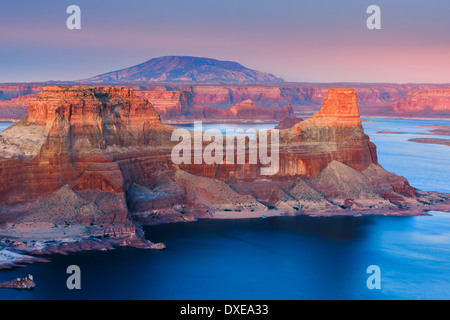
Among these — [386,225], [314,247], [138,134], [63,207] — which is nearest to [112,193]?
[63,207]

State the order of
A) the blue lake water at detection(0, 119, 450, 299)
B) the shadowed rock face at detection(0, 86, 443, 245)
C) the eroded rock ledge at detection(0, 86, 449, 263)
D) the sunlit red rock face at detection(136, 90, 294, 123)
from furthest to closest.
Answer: the sunlit red rock face at detection(136, 90, 294, 123) → the shadowed rock face at detection(0, 86, 443, 245) → the eroded rock ledge at detection(0, 86, 449, 263) → the blue lake water at detection(0, 119, 450, 299)

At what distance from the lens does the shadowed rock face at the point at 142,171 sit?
139 feet

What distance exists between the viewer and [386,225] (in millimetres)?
48594

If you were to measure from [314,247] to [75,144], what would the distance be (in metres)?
18.6

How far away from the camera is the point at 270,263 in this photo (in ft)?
127

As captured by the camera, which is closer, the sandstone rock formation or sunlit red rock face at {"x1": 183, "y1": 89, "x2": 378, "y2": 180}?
the sandstone rock formation

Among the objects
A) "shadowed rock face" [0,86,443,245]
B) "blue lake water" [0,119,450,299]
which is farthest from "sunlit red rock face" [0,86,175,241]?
"blue lake water" [0,119,450,299]

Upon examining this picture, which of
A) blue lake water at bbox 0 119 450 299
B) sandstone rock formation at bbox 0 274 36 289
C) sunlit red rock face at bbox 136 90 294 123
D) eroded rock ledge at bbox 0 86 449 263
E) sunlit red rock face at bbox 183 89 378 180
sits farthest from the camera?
sunlit red rock face at bbox 136 90 294 123

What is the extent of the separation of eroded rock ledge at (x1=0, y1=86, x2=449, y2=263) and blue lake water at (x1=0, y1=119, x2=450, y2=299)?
2.23m

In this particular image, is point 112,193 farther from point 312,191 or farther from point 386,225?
point 386,225

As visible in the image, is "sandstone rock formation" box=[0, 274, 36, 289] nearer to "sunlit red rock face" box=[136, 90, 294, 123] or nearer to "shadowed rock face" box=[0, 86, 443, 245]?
"shadowed rock face" box=[0, 86, 443, 245]

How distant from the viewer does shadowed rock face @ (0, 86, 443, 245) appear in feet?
139

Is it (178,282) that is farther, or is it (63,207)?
(63,207)

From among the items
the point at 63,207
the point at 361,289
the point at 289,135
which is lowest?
the point at 361,289
